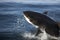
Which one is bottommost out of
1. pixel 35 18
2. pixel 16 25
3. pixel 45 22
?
pixel 45 22

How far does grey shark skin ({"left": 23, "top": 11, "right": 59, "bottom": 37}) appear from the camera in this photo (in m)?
9.88

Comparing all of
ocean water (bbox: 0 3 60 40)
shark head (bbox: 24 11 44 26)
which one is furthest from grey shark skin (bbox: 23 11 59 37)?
ocean water (bbox: 0 3 60 40)

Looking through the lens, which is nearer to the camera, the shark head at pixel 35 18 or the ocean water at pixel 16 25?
the shark head at pixel 35 18

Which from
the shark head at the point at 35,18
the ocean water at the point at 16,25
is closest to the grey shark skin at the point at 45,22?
the shark head at the point at 35,18

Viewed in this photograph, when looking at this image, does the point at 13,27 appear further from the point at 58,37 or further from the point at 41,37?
the point at 58,37

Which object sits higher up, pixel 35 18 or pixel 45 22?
pixel 35 18

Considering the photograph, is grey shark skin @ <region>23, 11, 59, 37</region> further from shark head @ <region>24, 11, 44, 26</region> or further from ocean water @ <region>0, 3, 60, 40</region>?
ocean water @ <region>0, 3, 60, 40</region>

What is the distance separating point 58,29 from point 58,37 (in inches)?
14.0

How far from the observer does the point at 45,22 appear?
10.2m

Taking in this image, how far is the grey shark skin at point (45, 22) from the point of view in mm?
9875

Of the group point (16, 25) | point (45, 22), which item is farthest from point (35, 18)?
point (16, 25)

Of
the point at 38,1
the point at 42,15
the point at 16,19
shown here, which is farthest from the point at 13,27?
the point at 38,1

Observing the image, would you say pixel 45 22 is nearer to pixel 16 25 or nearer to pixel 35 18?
pixel 35 18

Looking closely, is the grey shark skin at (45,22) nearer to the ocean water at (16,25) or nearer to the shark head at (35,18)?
the shark head at (35,18)
